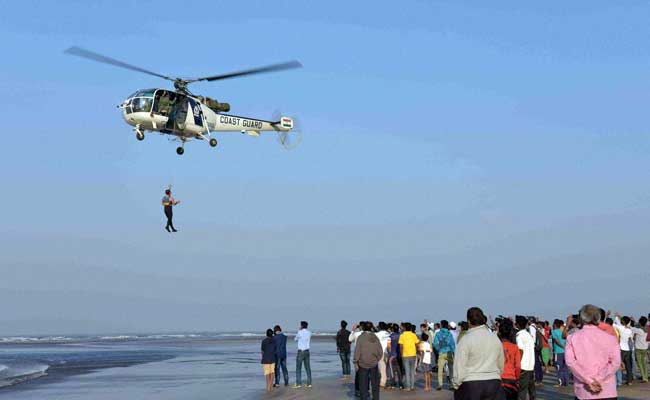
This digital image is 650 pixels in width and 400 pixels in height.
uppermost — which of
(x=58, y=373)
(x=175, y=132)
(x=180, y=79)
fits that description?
(x=180, y=79)

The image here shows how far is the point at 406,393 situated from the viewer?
1852cm

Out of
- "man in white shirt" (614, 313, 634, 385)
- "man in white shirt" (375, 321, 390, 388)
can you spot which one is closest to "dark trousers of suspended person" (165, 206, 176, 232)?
"man in white shirt" (375, 321, 390, 388)

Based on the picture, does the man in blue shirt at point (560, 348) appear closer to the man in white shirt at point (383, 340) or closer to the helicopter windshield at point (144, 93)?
the man in white shirt at point (383, 340)

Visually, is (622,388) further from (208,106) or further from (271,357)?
(208,106)

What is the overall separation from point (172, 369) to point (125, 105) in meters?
12.0

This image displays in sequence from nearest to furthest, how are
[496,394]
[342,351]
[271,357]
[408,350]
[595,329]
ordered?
[595,329]
[496,394]
[408,350]
[271,357]
[342,351]

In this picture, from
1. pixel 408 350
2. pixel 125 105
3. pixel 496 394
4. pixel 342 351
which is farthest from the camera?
pixel 125 105

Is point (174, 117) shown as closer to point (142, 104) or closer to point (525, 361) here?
point (142, 104)

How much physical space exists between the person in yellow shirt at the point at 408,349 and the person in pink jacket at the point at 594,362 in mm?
11043

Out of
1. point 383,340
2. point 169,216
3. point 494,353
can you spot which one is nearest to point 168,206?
point 169,216

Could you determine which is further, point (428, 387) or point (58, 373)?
point (58, 373)

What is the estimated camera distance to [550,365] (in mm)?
28141

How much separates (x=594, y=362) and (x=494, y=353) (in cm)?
126

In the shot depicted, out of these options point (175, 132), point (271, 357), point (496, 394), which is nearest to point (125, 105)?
point (175, 132)
